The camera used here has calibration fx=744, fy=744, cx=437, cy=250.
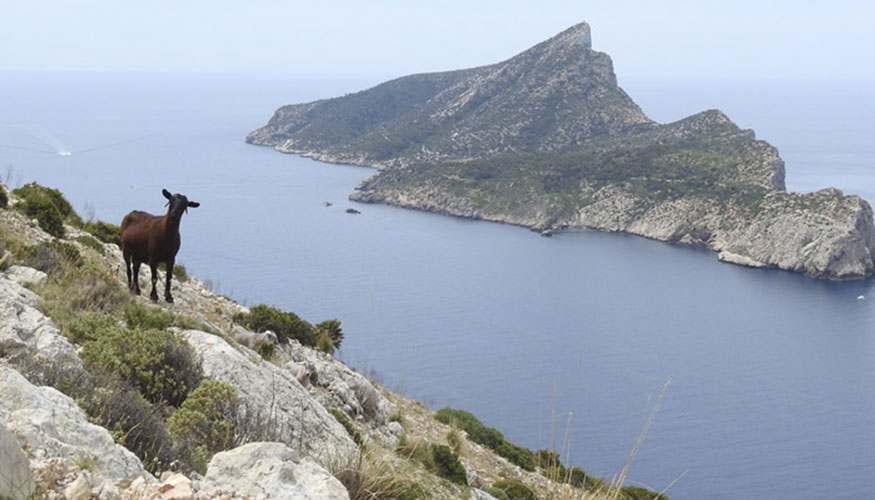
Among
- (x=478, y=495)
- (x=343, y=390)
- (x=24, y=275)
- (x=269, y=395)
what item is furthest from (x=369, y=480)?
(x=343, y=390)

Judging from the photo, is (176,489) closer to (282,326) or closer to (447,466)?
(447,466)

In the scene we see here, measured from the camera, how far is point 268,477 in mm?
4988

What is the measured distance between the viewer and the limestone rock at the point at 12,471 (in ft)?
13.2

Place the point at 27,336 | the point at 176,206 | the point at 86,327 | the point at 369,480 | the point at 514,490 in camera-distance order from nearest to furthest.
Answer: the point at 369,480 → the point at 27,336 → the point at 86,327 → the point at 176,206 → the point at 514,490

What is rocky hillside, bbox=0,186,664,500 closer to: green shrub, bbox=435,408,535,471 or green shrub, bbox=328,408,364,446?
green shrub, bbox=328,408,364,446

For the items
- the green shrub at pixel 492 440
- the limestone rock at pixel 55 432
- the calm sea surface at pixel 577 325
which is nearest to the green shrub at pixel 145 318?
the limestone rock at pixel 55 432

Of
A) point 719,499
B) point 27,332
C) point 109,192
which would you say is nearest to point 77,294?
point 27,332

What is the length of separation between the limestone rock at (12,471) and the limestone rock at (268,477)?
3.32 ft

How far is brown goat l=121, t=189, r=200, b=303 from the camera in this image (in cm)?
1377

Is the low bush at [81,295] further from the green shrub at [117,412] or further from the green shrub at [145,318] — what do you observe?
the green shrub at [117,412]

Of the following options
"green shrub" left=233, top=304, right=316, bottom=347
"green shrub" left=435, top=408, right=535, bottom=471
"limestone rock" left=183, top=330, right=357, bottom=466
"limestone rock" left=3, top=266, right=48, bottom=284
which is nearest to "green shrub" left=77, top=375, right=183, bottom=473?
"limestone rock" left=183, top=330, right=357, bottom=466

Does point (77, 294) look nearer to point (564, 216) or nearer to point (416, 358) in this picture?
point (416, 358)

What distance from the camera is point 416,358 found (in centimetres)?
7019

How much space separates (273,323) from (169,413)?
961cm
